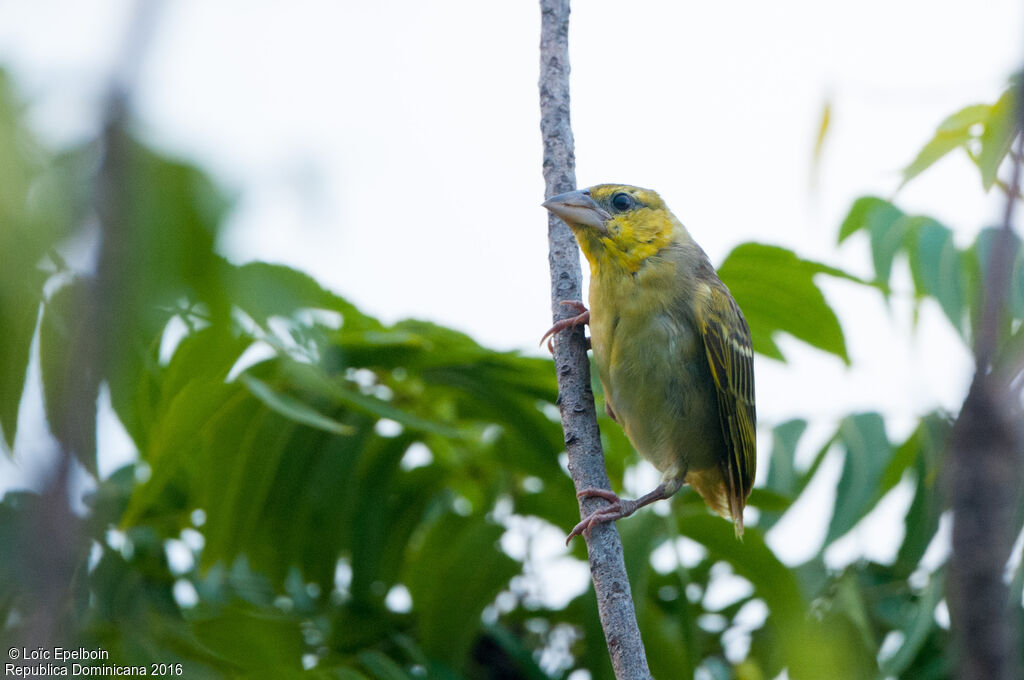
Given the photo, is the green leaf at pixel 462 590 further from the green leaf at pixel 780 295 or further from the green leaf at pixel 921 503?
the green leaf at pixel 921 503

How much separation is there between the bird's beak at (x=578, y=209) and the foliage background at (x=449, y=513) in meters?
0.54

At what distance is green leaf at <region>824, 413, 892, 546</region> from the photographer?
3262 millimetres

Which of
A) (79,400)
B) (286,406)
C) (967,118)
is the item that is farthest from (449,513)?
(79,400)

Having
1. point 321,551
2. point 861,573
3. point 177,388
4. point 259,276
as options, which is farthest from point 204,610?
point 861,573

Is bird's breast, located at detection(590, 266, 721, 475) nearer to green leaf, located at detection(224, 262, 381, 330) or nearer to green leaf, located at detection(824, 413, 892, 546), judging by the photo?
green leaf, located at detection(824, 413, 892, 546)

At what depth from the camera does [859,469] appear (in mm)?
3371

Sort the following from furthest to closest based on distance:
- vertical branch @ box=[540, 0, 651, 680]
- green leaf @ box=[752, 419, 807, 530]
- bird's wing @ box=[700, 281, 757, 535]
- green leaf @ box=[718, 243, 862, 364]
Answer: bird's wing @ box=[700, 281, 757, 535] → green leaf @ box=[752, 419, 807, 530] → green leaf @ box=[718, 243, 862, 364] → vertical branch @ box=[540, 0, 651, 680]

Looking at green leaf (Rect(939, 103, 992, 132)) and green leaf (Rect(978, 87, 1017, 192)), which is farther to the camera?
green leaf (Rect(939, 103, 992, 132))

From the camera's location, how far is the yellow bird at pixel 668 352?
388cm

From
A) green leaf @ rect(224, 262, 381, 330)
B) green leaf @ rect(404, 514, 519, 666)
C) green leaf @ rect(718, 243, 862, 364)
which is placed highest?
green leaf @ rect(224, 262, 381, 330)

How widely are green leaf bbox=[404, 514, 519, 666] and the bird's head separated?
1313 mm

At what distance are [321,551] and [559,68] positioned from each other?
1812mm

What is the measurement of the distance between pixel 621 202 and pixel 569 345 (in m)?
1.23

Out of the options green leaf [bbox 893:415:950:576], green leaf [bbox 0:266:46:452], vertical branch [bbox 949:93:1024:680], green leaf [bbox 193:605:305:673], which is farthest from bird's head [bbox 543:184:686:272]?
vertical branch [bbox 949:93:1024:680]
